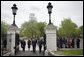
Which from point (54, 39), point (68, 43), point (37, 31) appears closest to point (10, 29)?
point (54, 39)

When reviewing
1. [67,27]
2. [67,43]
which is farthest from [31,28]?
[67,43]

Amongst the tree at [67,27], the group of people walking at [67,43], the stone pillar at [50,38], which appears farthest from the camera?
the tree at [67,27]

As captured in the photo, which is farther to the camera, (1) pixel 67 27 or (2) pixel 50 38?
(1) pixel 67 27

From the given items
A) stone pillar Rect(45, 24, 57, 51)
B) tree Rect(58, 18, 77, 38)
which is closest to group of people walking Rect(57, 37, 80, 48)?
stone pillar Rect(45, 24, 57, 51)

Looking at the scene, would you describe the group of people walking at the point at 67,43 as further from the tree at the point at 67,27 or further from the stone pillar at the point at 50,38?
the tree at the point at 67,27

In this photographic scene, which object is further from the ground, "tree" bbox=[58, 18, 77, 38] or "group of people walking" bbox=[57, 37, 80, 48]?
"tree" bbox=[58, 18, 77, 38]

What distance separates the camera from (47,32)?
17.0 m

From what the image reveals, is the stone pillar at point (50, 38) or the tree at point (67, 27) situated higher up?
the tree at point (67, 27)

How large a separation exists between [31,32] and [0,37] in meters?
51.9

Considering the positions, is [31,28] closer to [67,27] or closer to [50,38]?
[67,27]

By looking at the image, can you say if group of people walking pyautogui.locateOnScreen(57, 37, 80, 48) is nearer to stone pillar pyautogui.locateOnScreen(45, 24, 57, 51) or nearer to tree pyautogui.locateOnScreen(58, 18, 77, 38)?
stone pillar pyautogui.locateOnScreen(45, 24, 57, 51)

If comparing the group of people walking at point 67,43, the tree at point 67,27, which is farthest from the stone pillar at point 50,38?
the tree at point 67,27

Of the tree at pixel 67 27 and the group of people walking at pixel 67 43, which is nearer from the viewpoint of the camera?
the group of people walking at pixel 67 43

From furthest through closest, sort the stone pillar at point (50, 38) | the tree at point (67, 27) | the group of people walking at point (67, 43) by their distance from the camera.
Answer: the tree at point (67, 27) < the group of people walking at point (67, 43) < the stone pillar at point (50, 38)
